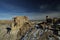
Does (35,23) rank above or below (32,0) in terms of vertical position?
below

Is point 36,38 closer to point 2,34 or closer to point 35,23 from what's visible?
point 35,23

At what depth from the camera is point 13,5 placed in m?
2.62

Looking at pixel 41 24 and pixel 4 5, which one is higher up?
pixel 4 5

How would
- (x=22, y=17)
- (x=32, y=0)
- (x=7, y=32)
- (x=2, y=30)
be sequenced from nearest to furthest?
(x=32, y=0) → (x=22, y=17) → (x=7, y=32) → (x=2, y=30)

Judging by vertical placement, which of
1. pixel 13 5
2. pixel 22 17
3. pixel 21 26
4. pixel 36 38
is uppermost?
pixel 13 5

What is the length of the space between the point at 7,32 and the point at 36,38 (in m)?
0.81

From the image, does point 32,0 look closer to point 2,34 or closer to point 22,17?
point 22,17

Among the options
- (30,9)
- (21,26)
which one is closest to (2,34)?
(21,26)

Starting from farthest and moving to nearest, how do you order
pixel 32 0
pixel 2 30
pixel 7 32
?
pixel 2 30 → pixel 7 32 → pixel 32 0

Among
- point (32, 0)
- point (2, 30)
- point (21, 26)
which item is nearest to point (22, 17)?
point (21, 26)

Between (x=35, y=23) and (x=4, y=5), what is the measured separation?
0.75 m

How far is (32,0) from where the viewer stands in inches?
101

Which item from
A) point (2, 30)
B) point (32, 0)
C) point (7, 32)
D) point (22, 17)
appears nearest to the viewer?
point (32, 0)

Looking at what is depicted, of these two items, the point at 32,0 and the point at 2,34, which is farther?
the point at 2,34
